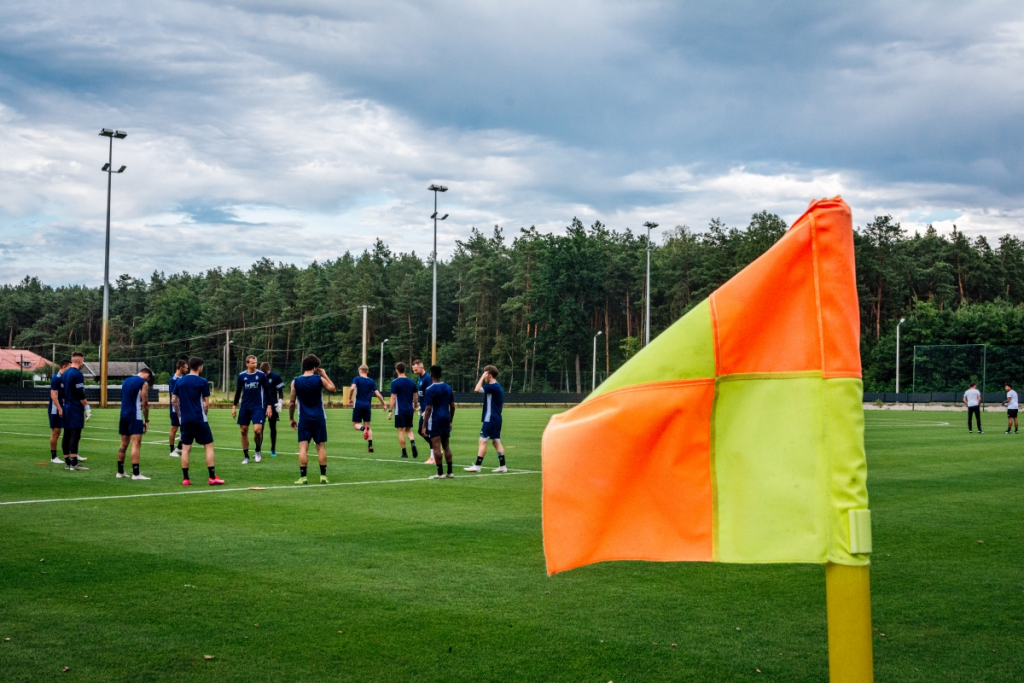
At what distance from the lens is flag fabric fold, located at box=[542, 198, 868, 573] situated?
212cm

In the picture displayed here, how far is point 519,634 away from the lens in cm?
650

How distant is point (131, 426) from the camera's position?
1611 cm

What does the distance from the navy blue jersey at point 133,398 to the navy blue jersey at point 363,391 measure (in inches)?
258

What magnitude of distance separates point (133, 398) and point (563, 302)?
80246mm

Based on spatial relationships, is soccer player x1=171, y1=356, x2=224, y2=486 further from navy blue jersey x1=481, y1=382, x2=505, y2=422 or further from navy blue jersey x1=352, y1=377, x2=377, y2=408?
navy blue jersey x1=352, y1=377, x2=377, y2=408

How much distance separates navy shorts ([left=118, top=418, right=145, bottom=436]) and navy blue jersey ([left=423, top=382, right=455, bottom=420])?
16.4 ft

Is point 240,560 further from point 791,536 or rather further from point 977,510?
point 977,510

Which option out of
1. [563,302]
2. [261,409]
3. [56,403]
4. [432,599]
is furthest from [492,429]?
[563,302]

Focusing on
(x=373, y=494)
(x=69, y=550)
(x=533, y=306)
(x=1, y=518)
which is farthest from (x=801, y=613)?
(x=533, y=306)

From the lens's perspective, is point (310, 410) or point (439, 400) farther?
point (439, 400)

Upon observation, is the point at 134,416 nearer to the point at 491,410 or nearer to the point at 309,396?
the point at 309,396

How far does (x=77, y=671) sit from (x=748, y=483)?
4.96 metres

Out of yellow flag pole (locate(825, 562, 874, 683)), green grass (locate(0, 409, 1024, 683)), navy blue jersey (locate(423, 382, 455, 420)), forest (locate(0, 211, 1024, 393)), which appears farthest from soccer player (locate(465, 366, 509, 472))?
forest (locate(0, 211, 1024, 393))

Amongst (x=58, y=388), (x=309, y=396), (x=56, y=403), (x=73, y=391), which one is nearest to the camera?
(x=309, y=396)
